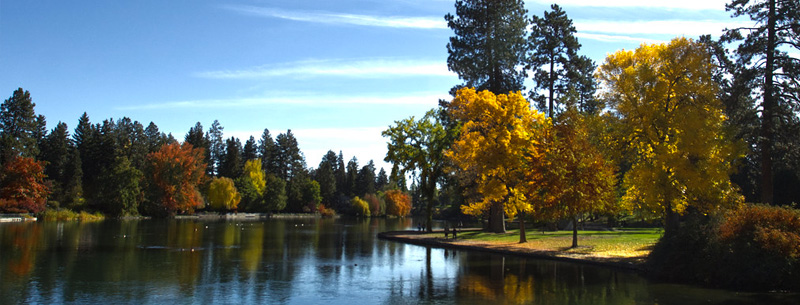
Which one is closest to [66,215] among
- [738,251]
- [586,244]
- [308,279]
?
[308,279]

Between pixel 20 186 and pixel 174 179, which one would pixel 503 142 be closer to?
pixel 20 186

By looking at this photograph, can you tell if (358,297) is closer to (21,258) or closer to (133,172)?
(21,258)

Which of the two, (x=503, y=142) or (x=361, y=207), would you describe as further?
(x=361, y=207)

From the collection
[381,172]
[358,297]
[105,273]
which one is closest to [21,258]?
[105,273]

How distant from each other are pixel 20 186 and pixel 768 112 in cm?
7423

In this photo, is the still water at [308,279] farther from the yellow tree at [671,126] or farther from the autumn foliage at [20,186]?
the autumn foliage at [20,186]

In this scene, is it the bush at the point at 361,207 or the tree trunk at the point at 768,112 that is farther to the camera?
the bush at the point at 361,207

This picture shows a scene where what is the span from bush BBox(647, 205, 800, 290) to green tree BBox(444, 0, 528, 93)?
2422 cm

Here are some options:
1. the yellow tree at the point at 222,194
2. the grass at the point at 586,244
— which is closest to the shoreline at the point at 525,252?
the grass at the point at 586,244

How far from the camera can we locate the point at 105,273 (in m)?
21.7

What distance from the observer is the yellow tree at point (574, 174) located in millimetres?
29750

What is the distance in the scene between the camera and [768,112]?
25.1 metres

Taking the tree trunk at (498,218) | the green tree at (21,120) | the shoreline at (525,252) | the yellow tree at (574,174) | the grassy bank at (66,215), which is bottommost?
the grassy bank at (66,215)

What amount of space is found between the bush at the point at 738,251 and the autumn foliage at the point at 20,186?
6966 cm
